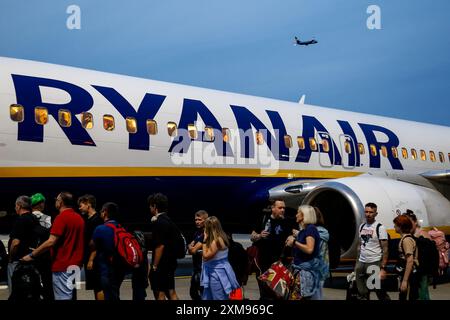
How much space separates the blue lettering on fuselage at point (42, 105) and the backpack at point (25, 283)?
315 cm

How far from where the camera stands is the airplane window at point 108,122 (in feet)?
32.1

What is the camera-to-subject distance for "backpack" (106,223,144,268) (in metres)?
6.14

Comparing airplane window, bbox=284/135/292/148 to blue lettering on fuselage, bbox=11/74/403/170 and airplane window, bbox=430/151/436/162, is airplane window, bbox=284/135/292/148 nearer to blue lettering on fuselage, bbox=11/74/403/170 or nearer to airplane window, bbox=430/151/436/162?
blue lettering on fuselage, bbox=11/74/403/170

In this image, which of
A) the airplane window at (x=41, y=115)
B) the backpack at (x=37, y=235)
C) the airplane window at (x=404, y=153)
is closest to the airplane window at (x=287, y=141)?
the airplane window at (x=404, y=153)

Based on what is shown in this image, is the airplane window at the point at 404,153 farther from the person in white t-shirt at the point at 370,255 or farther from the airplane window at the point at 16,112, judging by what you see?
the airplane window at the point at 16,112

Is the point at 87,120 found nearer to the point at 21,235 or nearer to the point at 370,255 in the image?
the point at 21,235

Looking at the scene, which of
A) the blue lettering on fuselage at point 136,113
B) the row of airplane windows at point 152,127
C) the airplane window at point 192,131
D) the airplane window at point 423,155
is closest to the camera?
the row of airplane windows at point 152,127

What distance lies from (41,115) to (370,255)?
4.88 meters

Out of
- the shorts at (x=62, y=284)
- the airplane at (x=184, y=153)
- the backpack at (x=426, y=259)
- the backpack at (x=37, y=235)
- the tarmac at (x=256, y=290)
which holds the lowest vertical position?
the tarmac at (x=256, y=290)

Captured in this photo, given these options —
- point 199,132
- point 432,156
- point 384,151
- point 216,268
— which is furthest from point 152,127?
point 432,156

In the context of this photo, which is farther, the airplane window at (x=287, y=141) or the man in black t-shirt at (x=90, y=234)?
the airplane window at (x=287, y=141)

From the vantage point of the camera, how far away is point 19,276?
606cm

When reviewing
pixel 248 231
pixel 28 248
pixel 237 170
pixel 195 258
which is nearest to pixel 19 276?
pixel 28 248
